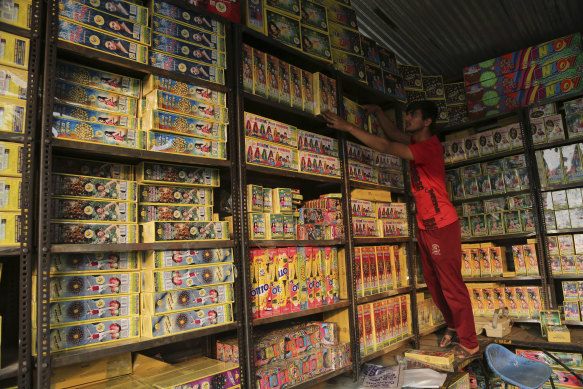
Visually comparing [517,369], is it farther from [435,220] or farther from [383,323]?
[435,220]

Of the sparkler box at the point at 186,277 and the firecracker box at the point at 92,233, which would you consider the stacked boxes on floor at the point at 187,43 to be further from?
the sparkler box at the point at 186,277

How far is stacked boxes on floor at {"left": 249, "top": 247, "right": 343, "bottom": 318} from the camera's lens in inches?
96.7

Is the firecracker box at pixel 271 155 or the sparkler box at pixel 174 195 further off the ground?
the firecracker box at pixel 271 155

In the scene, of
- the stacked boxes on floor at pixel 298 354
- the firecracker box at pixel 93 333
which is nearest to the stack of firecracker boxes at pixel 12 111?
the firecracker box at pixel 93 333

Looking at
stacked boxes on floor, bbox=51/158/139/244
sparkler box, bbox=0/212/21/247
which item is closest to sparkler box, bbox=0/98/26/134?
stacked boxes on floor, bbox=51/158/139/244

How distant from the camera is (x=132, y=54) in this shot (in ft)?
6.57

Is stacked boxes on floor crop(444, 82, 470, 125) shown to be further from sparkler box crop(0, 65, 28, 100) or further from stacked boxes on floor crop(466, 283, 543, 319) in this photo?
sparkler box crop(0, 65, 28, 100)

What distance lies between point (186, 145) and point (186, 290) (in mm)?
788

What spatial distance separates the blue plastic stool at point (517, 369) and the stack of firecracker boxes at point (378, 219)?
1.25 meters

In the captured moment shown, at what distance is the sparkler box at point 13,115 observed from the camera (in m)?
1.61

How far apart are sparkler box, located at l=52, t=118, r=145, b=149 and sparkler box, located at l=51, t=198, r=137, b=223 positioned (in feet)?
0.94

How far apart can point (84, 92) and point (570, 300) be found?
4706 mm

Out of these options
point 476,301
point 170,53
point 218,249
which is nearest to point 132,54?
point 170,53

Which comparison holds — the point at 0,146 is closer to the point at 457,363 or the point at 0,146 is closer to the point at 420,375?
the point at 420,375
